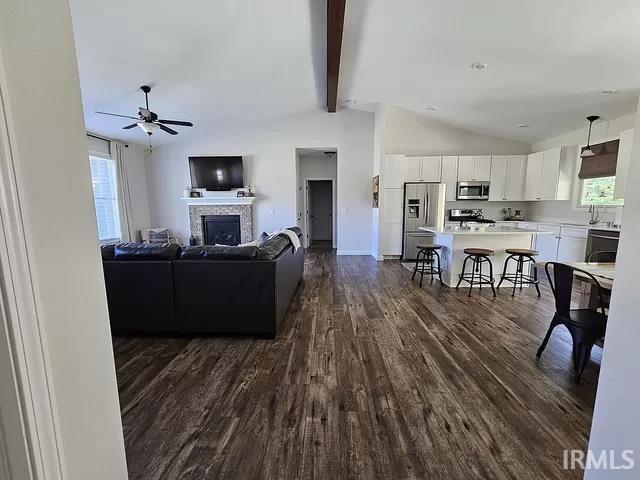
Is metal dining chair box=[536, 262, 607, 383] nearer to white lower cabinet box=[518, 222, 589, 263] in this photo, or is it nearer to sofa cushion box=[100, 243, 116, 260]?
white lower cabinet box=[518, 222, 589, 263]

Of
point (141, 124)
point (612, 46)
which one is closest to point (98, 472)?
point (141, 124)

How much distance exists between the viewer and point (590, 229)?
4.55 m

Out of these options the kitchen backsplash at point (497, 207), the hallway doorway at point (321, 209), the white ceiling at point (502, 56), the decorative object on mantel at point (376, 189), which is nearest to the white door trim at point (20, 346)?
the white ceiling at point (502, 56)

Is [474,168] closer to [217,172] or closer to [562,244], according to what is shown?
[562,244]

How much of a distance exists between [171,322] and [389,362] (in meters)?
1.99

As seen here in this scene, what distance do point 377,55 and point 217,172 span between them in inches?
172

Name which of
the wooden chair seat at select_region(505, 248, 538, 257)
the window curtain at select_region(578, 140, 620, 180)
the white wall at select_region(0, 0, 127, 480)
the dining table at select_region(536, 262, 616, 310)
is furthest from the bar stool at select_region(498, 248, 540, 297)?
the white wall at select_region(0, 0, 127, 480)

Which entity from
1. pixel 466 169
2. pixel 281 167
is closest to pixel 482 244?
pixel 466 169

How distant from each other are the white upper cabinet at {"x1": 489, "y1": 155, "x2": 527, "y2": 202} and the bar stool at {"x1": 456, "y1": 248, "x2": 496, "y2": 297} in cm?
287

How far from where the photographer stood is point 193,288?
2.70 meters

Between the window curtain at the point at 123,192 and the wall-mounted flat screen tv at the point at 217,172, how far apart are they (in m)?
1.31

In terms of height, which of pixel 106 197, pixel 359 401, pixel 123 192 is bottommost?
pixel 359 401

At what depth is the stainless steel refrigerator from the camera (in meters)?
6.06

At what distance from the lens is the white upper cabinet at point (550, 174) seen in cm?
550
